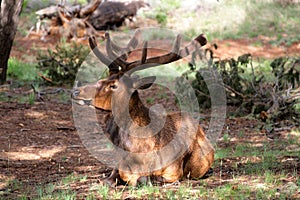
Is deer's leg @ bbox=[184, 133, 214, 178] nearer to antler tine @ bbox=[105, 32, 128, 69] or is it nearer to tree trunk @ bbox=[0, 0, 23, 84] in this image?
antler tine @ bbox=[105, 32, 128, 69]

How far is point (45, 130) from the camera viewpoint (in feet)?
27.1

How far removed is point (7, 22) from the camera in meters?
10.3

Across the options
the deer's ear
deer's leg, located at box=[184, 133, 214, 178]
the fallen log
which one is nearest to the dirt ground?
deer's leg, located at box=[184, 133, 214, 178]

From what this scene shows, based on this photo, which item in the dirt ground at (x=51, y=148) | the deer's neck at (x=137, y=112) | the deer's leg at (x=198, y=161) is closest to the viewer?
the deer's neck at (x=137, y=112)

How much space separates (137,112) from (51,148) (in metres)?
2.59

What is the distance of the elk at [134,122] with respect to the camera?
4930 mm

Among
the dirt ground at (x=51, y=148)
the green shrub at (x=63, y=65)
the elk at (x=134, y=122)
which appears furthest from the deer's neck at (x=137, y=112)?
the green shrub at (x=63, y=65)

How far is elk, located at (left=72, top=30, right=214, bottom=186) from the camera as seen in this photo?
4930 millimetres

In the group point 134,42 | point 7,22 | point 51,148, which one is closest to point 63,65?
point 7,22

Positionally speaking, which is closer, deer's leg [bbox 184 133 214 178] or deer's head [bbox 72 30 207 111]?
deer's head [bbox 72 30 207 111]

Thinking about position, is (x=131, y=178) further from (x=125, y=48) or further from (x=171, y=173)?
(x=125, y=48)

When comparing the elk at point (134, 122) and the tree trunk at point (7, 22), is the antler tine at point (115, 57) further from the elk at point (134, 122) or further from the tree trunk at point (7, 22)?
the tree trunk at point (7, 22)

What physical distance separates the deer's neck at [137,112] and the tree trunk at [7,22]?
5905 millimetres

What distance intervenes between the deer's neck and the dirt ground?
0.82 metres
